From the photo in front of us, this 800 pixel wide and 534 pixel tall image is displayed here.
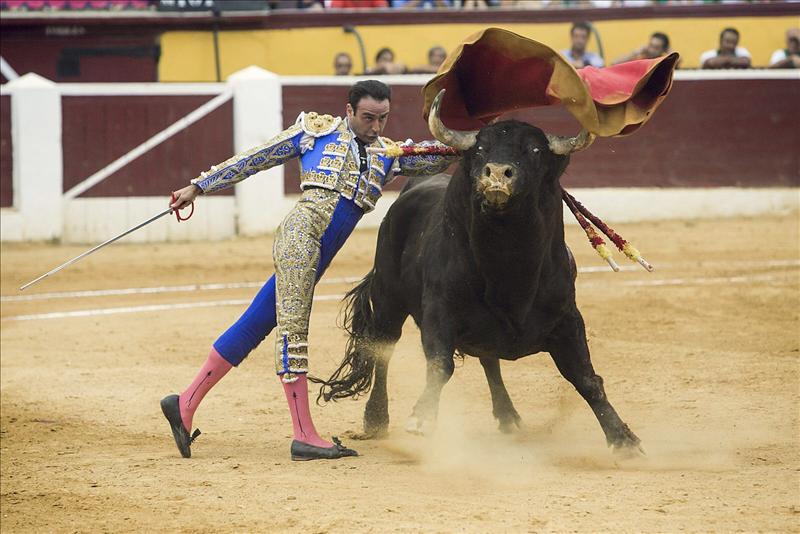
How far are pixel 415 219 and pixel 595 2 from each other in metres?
8.48

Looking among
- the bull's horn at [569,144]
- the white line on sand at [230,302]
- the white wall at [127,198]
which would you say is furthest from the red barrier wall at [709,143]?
the bull's horn at [569,144]

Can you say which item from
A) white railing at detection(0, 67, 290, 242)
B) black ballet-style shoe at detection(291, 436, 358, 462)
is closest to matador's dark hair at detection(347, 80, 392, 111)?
black ballet-style shoe at detection(291, 436, 358, 462)

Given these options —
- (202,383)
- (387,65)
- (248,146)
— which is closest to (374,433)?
(202,383)

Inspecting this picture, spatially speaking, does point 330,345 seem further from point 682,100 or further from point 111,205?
point 682,100

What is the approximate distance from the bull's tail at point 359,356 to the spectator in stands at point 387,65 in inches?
273

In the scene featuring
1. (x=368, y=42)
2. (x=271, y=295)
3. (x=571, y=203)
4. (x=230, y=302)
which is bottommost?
(x=230, y=302)

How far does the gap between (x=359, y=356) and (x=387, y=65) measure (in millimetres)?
7168

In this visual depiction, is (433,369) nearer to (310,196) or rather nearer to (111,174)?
(310,196)

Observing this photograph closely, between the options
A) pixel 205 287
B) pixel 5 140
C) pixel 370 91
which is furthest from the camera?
pixel 5 140

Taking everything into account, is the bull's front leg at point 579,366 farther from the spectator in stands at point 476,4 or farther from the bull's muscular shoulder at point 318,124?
the spectator in stands at point 476,4

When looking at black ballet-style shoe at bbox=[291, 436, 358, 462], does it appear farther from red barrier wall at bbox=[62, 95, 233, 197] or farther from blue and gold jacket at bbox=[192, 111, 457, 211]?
red barrier wall at bbox=[62, 95, 233, 197]

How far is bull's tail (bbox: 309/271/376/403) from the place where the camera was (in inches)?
222

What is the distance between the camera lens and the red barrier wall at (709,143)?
1250 centimetres

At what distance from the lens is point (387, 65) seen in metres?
12.5
